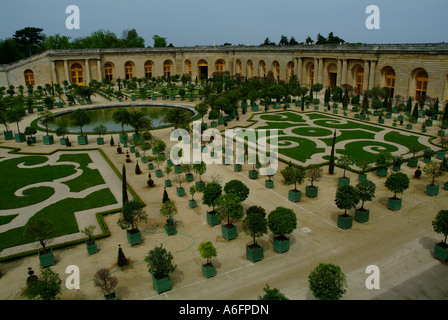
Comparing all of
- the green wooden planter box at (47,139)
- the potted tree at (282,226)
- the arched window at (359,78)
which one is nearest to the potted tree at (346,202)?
the potted tree at (282,226)

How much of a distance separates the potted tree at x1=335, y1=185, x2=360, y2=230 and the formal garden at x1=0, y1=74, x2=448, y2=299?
66 millimetres

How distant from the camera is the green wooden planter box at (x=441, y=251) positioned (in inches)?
766

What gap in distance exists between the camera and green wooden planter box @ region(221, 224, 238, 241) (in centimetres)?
2181

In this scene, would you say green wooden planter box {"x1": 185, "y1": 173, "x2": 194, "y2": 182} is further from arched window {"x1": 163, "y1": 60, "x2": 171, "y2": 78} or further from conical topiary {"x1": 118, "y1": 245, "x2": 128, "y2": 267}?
arched window {"x1": 163, "y1": 60, "x2": 171, "y2": 78}

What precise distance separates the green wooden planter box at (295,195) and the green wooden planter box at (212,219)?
592 cm

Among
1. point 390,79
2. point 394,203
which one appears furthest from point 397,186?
point 390,79

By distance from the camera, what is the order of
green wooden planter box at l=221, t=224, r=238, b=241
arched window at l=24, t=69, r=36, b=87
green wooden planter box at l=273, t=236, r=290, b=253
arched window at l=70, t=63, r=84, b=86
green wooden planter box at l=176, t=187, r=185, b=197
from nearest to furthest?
green wooden planter box at l=273, t=236, r=290, b=253 < green wooden planter box at l=221, t=224, r=238, b=241 < green wooden planter box at l=176, t=187, r=185, b=197 < arched window at l=24, t=69, r=36, b=87 < arched window at l=70, t=63, r=84, b=86

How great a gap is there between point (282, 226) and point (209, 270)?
453 centimetres

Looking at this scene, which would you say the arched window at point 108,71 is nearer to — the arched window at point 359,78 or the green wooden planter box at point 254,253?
the arched window at point 359,78

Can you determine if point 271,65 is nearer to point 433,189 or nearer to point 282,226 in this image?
point 433,189

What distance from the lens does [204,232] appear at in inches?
903


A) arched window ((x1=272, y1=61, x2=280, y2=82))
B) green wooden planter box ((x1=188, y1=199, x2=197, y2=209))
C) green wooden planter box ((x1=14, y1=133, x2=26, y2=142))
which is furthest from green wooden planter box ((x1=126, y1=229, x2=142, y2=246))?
arched window ((x1=272, y1=61, x2=280, y2=82))

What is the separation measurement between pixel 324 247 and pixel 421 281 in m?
4.95
